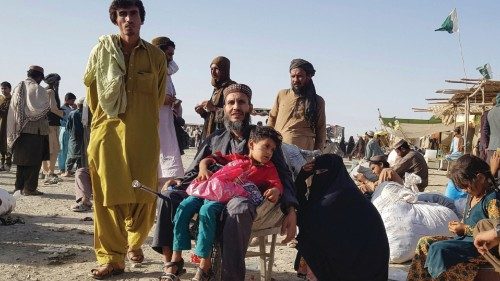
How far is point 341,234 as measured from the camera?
3.19 m

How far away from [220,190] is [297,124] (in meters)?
2.43

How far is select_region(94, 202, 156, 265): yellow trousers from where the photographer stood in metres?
3.80

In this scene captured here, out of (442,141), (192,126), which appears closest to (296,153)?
(442,141)

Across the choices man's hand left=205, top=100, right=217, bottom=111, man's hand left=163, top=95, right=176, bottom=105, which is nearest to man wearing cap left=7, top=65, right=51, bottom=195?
man's hand left=163, top=95, right=176, bottom=105

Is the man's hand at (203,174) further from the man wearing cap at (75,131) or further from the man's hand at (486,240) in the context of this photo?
the man wearing cap at (75,131)

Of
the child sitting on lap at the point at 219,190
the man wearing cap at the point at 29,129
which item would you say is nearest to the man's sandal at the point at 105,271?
the child sitting on lap at the point at 219,190

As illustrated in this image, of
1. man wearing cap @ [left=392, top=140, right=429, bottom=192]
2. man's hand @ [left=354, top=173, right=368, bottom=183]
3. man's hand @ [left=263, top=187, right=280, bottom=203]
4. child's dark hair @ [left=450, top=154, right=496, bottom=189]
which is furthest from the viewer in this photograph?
man wearing cap @ [left=392, top=140, right=429, bottom=192]

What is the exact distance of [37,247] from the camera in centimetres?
461

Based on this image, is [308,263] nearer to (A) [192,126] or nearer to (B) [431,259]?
(B) [431,259]

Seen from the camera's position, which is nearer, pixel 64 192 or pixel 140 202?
pixel 140 202

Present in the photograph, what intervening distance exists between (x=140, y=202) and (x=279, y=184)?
124 cm

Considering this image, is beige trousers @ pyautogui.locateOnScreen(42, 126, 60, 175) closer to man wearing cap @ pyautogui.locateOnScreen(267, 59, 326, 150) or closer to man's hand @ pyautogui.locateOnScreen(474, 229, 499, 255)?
man wearing cap @ pyautogui.locateOnScreen(267, 59, 326, 150)

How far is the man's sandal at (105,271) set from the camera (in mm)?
3664

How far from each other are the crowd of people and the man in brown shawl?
1cm
